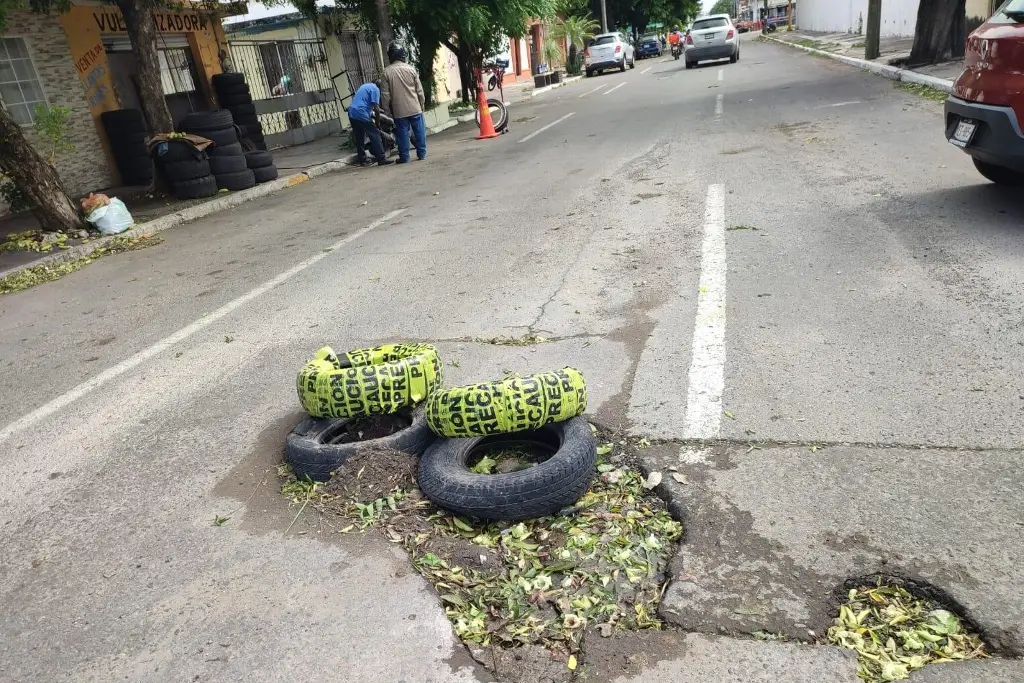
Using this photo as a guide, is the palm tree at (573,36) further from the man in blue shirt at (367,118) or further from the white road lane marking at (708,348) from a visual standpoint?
the white road lane marking at (708,348)

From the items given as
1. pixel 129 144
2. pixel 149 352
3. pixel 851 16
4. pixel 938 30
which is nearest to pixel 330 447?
pixel 149 352

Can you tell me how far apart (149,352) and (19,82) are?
10.8 m

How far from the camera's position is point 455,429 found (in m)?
3.17

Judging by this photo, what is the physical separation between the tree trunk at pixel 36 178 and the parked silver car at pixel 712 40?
2587cm

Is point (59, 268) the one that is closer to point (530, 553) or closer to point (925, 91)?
point (530, 553)

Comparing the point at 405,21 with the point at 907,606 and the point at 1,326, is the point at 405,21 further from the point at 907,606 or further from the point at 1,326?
the point at 907,606

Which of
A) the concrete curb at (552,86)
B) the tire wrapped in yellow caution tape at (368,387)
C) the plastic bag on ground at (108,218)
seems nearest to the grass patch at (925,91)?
the tire wrapped in yellow caution tape at (368,387)

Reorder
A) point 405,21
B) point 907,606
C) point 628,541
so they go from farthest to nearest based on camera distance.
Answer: point 405,21, point 628,541, point 907,606

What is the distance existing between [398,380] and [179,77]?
625 inches

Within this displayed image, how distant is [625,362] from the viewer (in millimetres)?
4109

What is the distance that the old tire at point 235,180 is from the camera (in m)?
12.4

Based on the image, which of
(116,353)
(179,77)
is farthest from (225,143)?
(116,353)

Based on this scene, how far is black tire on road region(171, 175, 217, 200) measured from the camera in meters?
11.9

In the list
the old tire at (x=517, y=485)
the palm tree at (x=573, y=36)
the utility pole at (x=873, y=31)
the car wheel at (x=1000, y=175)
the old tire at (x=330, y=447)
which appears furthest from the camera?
the palm tree at (x=573, y=36)
